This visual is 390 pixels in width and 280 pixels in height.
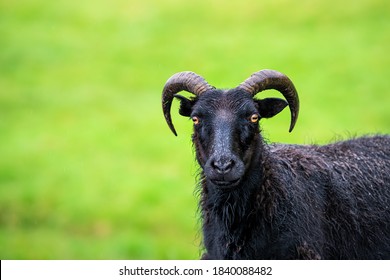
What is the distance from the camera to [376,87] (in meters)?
51.4

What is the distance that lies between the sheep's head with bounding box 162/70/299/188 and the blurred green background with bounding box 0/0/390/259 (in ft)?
48.9

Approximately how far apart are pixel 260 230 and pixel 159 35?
45.9 m

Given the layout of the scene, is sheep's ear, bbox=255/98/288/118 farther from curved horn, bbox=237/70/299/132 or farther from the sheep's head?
curved horn, bbox=237/70/299/132

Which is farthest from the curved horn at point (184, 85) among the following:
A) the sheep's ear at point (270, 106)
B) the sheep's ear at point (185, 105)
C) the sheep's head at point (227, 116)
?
the sheep's ear at point (270, 106)

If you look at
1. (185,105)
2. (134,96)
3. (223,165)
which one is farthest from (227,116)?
(134,96)

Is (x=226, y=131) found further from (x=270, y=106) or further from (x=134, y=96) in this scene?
(x=134, y=96)

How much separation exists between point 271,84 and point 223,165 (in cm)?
198

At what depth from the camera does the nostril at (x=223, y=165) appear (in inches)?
538

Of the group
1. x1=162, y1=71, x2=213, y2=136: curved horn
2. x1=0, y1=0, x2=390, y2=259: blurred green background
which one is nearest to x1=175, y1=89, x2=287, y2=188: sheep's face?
x1=162, y1=71, x2=213, y2=136: curved horn

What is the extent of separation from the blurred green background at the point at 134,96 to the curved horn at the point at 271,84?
14.8 m

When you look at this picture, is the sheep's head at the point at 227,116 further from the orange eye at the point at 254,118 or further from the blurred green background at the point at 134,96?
the blurred green background at the point at 134,96

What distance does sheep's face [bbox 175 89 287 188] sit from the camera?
45.2 ft
